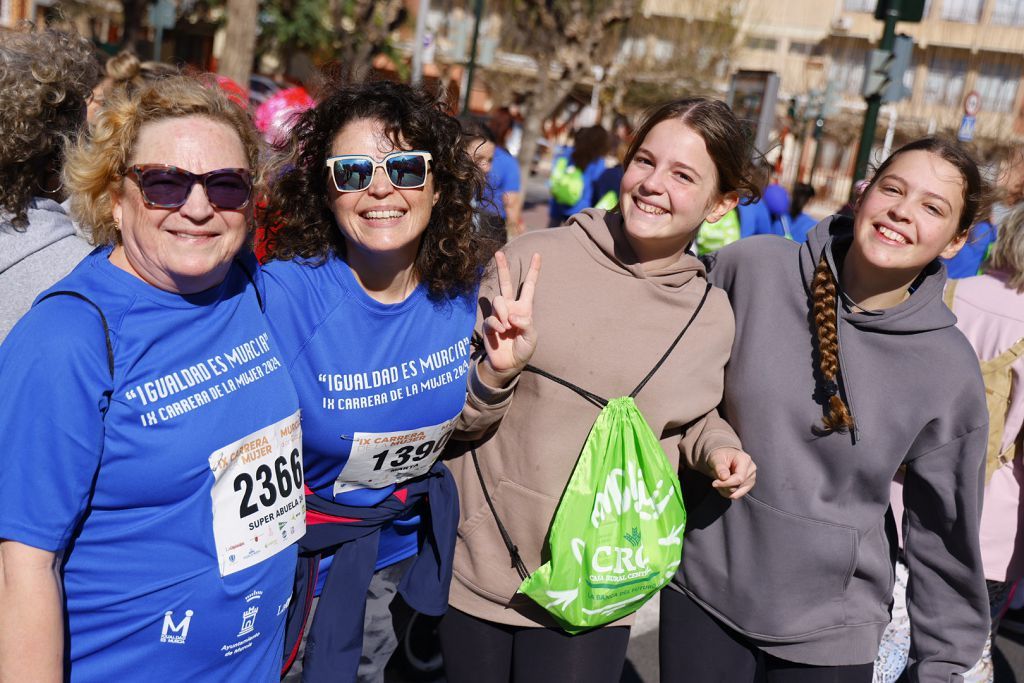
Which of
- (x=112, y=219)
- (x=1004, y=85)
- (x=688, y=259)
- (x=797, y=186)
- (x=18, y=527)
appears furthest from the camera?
(x=1004, y=85)

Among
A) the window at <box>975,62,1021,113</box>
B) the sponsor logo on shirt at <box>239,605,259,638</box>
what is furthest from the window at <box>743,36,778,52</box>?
the sponsor logo on shirt at <box>239,605,259,638</box>

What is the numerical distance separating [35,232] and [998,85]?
51165 millimetres

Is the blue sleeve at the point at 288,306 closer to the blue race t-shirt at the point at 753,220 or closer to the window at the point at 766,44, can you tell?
the blue race t-shirt at the point at 753,220

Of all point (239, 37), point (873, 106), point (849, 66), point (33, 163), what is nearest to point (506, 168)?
point (873, 106)

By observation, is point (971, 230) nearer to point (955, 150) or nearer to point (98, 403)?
point (955, 150)

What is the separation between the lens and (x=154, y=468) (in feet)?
5.66

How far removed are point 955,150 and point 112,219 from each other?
213 centimetres

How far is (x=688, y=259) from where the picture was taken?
246 centimetres

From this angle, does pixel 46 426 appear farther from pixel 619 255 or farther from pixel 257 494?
pixel 619 255

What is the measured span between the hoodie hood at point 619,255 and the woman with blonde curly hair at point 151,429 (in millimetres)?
908

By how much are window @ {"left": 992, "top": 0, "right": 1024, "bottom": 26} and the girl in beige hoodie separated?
2015 inches

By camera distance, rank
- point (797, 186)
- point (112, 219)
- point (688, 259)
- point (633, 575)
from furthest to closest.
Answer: point (797, 186) < point (688, 259) < point (633, 575) < point (112, 219)

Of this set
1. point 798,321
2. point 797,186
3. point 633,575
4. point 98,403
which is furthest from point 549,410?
point 797,186

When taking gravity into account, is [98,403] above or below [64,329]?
below
